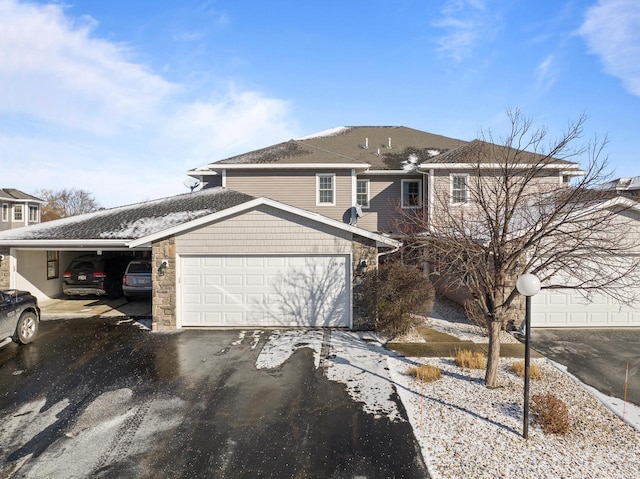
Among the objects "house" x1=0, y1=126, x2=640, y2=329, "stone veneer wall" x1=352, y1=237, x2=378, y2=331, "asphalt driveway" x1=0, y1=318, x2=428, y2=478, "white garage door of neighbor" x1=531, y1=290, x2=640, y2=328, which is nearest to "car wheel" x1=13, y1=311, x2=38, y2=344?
"asphalt driveway" x1=0, y1=318, x2=428, y2=478

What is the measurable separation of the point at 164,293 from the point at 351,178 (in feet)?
29.1

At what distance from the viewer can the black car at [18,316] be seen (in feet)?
27.2

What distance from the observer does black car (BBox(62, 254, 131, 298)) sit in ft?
46.4

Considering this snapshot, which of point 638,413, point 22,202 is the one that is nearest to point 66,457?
point 638,413

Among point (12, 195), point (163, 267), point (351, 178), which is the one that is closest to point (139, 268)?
point (163, 267)

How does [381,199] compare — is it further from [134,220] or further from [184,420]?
[184,420]

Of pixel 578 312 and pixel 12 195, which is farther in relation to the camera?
pixel 12 195

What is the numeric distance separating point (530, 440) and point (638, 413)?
230 centimetres

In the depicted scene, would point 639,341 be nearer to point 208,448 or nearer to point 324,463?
point 324,463

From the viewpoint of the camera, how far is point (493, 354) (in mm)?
6625

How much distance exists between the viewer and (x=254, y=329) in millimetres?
10578

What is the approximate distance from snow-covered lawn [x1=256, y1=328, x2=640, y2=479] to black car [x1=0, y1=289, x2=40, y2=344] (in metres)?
5.73

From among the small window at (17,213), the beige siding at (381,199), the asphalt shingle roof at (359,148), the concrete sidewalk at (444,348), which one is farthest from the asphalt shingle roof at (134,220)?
the small window at (17,213)

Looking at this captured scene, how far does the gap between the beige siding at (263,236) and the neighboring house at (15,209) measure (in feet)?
100
